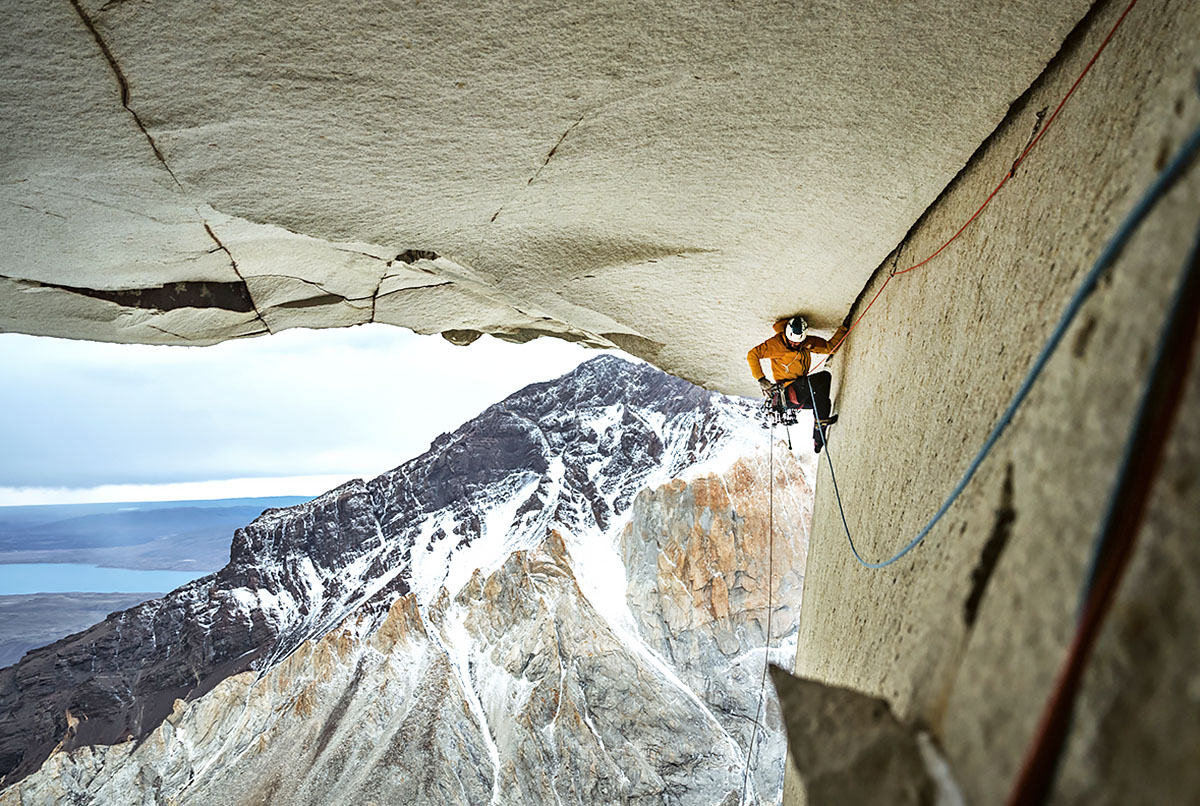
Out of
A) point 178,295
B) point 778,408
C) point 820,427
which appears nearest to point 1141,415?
point 820,427

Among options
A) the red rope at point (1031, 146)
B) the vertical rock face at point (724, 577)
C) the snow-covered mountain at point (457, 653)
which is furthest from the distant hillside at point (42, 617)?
the red rope at point (1031, 146)

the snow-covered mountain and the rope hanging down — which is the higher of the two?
the rope hanging down

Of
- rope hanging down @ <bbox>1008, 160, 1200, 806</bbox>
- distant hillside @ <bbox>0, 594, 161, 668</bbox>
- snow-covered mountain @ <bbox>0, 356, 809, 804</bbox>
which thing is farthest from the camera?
distant hillside @ <bbox>0, 594, 161, 668</bbox>

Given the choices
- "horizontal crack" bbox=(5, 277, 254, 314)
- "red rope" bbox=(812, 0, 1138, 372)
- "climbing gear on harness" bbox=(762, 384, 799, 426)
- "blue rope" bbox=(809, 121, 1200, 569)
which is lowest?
"horizontal crack" bbox=(5, 277, 254, 314)

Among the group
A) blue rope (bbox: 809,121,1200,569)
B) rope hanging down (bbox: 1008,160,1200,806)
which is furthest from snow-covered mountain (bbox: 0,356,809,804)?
rope hanging down (bbox: 1008,160,1200,806)

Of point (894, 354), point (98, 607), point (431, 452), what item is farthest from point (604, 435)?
point (894, 354)

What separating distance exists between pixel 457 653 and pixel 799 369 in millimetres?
33166

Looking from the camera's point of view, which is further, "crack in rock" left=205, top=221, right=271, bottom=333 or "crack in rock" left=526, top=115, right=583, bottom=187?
"crack in rock" left=205, top=221, right=271, bottom=333

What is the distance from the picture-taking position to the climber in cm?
452

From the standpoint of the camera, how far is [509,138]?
2602mm

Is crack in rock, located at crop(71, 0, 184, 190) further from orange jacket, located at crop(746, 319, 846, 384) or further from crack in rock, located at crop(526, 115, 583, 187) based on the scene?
orange jacket, located at crop(746, 319, 846, 384)

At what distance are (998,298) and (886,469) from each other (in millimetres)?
1012

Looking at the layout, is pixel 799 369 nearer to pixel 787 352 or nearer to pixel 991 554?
pixel 787 352

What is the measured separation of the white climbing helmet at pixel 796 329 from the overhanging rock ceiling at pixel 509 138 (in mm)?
109
